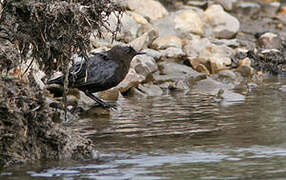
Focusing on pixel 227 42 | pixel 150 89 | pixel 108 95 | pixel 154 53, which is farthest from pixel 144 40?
pixel 227 42

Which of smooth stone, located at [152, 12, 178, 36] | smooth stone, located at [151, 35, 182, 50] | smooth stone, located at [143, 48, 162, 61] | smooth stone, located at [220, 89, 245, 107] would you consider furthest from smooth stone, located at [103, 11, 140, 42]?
smooth stone, located at [220, 89, 245, 107]

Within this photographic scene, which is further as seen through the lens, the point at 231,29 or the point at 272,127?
the point at 231,29

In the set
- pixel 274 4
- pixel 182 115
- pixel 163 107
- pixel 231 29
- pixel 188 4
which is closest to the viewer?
pixel 182 115

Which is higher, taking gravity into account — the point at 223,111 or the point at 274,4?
the point at 274,4

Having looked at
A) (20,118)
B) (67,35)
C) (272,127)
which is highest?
(67,35)

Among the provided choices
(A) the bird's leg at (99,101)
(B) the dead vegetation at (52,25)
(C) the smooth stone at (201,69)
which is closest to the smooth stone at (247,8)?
(C) the smooth stone at (201,69)

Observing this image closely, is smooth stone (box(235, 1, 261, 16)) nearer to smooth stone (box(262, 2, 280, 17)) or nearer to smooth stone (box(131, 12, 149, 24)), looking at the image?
smooth stone (box(262, 2, 280, 17))

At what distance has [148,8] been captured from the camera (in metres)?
17.5

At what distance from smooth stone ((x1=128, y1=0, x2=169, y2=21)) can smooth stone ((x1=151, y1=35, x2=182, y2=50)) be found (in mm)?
2024

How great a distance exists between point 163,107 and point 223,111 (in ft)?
3.57

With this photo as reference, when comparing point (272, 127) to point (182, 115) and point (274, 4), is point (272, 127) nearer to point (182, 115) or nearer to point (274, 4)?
point (182, 115)

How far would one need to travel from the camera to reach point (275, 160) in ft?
18.5

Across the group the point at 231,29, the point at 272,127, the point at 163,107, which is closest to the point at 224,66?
the point at 231,29

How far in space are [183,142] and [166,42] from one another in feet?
26.8
